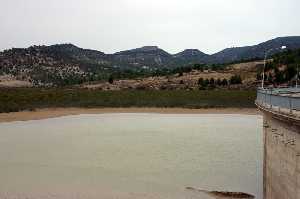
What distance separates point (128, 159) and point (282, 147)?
17763 mm

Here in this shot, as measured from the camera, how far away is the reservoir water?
78.9 feet

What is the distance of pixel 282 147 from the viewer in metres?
15.3

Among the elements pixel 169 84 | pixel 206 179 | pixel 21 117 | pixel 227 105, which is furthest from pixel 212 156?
pixel 169 84

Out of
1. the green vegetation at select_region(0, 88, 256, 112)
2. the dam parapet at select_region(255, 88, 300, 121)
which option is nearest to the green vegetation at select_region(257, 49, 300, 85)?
the green vegetation at select_region(0, 88, 256, 112)

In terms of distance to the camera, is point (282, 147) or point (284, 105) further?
point (282, 147)

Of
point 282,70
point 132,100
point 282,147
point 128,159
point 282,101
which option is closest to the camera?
point 282,101

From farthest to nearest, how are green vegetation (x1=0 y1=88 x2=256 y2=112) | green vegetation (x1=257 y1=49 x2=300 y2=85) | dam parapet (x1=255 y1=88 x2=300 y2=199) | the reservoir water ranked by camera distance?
1. green vegetation (x1=257 y1=49 x2=300 y2=85)
2. green vegetation (x1=0 y1=88 x2=256 y2=112)
3. the reservoir water
4. dam parapet (x1=255 y1=88 x2=300 y2=199)

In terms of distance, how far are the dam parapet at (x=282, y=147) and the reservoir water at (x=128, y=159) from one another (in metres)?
4.61

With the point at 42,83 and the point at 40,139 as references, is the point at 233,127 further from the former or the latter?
the point at 42,83

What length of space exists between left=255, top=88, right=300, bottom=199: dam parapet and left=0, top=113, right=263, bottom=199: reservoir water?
461 centimetres

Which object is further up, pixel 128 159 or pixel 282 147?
pixel 282 147

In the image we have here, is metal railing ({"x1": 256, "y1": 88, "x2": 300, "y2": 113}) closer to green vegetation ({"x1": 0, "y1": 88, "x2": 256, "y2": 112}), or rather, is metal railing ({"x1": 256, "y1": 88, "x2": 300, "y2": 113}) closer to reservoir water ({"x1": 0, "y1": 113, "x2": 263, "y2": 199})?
reservoir water ({"x1": 0, "y1": 113, "x2": 263, "y2": 199})

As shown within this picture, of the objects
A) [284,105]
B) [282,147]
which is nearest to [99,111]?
[282,147]

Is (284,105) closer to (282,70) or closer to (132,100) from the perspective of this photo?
(132,100)
